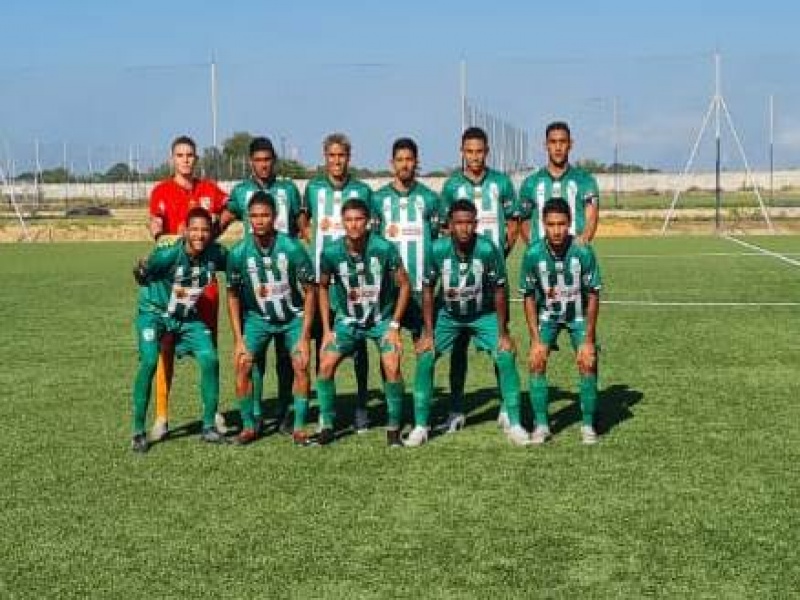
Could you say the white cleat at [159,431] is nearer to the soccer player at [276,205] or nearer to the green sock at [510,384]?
the soccer player at [276,205]

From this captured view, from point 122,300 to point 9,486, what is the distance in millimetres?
11209

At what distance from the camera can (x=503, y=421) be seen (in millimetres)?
7586

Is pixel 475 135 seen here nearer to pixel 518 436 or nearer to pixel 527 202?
pixel 527 202

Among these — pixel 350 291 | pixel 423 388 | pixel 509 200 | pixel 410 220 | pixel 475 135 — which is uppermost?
pixel 475 135

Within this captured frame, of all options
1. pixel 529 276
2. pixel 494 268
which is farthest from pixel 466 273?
pixel 529 276

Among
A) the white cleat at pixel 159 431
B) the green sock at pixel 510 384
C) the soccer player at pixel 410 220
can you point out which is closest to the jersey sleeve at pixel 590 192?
the soccer player at pixel 410 220

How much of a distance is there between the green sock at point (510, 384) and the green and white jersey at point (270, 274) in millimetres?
1301

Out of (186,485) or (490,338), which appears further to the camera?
(490,338)

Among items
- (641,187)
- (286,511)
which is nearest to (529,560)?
(286,511)

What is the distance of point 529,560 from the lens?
15.8ft

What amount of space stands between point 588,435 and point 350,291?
1.72m

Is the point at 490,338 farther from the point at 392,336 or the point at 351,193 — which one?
the point at 351,193

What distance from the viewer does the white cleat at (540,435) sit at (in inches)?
277

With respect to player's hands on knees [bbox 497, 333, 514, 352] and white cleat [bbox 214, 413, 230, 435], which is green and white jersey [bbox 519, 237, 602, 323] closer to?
player's hands on knees [bbox 497, 333, 514, 352]
